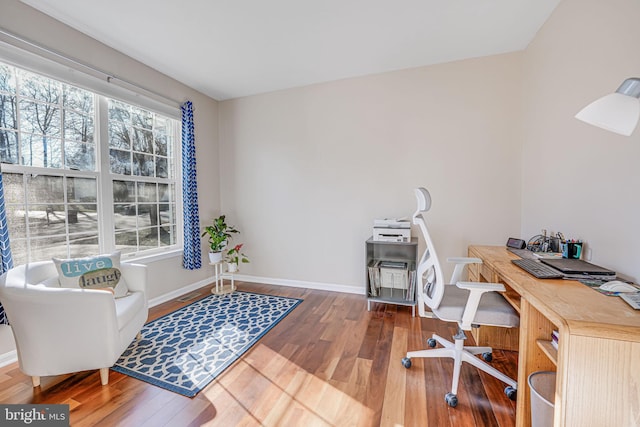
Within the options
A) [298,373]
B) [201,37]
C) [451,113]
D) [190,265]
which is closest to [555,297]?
Result: [298,373]

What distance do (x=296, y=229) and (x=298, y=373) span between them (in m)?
1.92

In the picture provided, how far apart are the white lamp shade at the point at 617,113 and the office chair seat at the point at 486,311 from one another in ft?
3.43

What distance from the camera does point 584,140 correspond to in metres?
1.63

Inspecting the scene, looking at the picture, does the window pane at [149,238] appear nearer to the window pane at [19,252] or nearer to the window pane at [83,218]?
the window pane at [83,218]

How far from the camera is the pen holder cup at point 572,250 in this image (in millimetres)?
1611

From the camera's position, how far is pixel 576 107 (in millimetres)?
1713

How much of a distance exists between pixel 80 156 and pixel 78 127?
255 millimetres

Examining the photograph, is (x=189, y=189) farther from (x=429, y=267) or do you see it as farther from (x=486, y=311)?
(x=486, y=311)

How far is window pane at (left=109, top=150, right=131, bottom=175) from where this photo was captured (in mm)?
2592

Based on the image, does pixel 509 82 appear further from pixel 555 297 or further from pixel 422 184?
pixel 555 297

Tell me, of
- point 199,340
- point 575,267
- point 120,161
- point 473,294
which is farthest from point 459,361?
point 120,161
